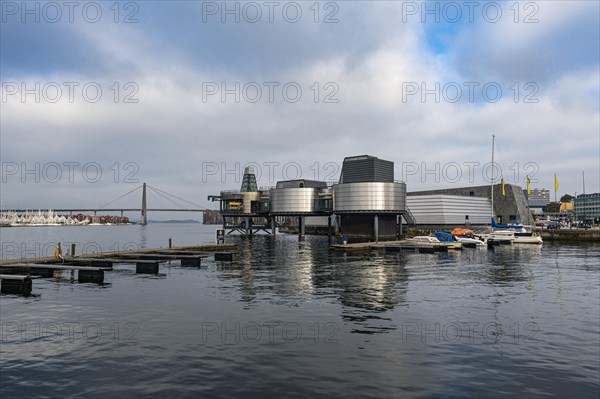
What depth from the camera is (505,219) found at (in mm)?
166375

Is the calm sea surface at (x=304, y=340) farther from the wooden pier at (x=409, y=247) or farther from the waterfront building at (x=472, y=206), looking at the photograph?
the waterfront building at (x=472, y=206)

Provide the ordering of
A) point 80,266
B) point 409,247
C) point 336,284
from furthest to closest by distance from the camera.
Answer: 1. point 409,247
2. point 80,266
3. point 336,284

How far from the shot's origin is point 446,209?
531 ft

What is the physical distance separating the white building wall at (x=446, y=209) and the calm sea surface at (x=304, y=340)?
391ft

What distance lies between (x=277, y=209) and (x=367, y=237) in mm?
35962

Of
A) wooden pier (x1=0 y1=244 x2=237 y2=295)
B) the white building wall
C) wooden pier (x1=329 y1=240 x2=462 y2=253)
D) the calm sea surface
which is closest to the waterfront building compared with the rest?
the white building wall

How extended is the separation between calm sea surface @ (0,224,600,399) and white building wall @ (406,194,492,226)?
391 ft

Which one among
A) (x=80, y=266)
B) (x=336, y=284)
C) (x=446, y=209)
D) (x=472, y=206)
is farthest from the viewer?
(x=472, y=206)

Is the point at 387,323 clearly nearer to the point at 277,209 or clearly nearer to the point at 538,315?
the point at 538,315

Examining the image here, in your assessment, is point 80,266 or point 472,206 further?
point 472,206

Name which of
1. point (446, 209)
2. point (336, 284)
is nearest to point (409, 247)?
point (336, 284)

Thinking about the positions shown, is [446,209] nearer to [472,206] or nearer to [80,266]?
[472,206]

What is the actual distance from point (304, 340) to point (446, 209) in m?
150

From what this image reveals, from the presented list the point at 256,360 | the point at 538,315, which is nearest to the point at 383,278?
the point at 538,315
